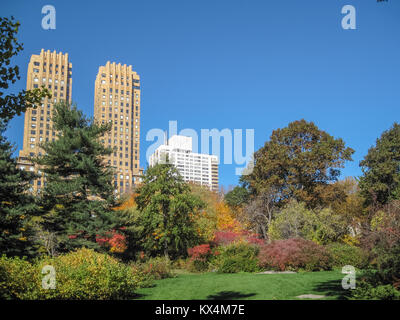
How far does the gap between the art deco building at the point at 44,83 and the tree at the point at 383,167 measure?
89.1 meters

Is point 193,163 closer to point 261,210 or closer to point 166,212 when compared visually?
point 261,210

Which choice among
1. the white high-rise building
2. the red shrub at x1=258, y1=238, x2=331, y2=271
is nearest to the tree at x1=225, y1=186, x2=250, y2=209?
the red shrub at x1=258, y1=238, x2=331, y2=271

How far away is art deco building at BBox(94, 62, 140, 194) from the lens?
10550 cm

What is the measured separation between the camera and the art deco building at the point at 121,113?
105500mm

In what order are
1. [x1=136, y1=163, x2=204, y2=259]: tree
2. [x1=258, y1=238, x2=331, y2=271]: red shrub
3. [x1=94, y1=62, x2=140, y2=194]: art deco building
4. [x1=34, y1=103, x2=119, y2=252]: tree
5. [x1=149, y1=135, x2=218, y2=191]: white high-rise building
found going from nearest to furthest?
1. [x1=258, y1=238, x2=331, y2=271]: red shrub
2. [x1=34, y1=103, x2=119, y2=252]: tree
3. [x1=136, y1=163, x2=204, y2=259]: tree
4. [x1=94, y1=62, x2=140, y2=194]: art deco building
5. [x1=149, y1=135, x2=218, y2=191]: white high-rise building

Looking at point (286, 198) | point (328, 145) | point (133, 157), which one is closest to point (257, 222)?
point (286, 198)

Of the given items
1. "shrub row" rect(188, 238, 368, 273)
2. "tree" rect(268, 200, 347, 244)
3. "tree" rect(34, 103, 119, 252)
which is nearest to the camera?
"shrub row" rect(188, 238, 368, 273)

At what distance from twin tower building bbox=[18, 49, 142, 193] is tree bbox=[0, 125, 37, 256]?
266 feet

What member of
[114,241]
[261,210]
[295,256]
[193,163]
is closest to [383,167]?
[261,210]

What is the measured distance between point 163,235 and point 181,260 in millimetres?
2063

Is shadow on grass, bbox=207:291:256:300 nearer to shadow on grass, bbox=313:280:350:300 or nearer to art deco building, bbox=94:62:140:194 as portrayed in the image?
shadow on grass, bbox=313:280:350:300

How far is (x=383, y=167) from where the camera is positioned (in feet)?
90.6

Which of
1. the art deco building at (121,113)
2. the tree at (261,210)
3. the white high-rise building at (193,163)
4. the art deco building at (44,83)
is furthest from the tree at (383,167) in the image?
the white high-rise building at (193,163)

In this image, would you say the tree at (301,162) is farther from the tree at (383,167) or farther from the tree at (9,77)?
the tree at (9,77)
